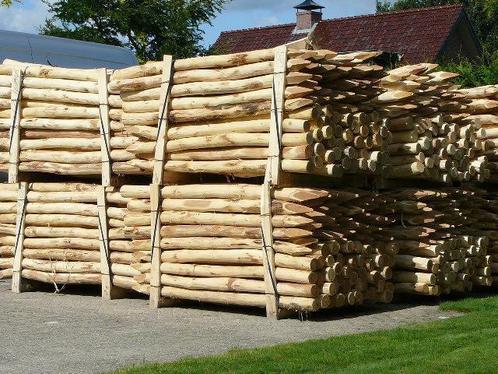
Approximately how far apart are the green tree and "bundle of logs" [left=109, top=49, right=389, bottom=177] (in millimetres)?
16991

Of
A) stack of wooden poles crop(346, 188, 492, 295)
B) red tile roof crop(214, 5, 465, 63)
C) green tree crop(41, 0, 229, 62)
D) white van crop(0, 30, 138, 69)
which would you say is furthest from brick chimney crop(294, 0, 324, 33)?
stack of wooden poles crop(346, 188, 492, 295)

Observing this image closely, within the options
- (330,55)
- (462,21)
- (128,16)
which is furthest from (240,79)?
(462,21)

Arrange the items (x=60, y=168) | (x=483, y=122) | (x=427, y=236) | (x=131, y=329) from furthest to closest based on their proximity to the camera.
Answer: (x=483, y=122)
(x=60, y=168)
(x=427, y=236)
(x=131, y=329)

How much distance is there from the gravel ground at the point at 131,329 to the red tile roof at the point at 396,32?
90.5 feet

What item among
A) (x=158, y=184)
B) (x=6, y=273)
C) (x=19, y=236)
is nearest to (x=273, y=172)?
(x=158, y=184)

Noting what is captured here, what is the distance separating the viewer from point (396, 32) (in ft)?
139

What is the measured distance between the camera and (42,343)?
432 inches

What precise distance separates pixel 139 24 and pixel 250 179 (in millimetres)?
18439

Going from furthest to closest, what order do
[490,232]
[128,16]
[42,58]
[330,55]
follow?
[128,16] → [42,58] → [490,232] → [330,55]

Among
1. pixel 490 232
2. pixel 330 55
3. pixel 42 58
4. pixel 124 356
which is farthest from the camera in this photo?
pixel 42 58

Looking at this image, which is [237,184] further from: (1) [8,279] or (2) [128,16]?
(2) [128,16]

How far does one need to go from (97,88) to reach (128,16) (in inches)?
640

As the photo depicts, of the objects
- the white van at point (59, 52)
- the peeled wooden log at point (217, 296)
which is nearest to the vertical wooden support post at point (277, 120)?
the peeled wooden log at point (217, 296)

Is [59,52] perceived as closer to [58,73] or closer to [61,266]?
[58,73]
